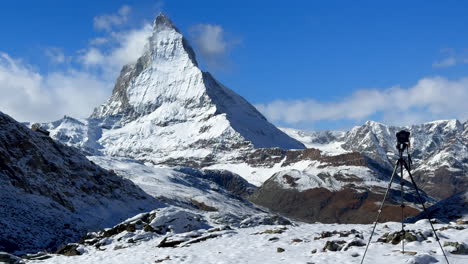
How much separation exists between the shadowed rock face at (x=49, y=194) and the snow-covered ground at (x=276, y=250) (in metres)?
21.4

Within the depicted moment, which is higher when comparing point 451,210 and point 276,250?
point 451,210

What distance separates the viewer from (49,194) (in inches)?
2990

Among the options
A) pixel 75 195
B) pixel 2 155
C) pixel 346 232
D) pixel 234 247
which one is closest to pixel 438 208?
pixel 346 232

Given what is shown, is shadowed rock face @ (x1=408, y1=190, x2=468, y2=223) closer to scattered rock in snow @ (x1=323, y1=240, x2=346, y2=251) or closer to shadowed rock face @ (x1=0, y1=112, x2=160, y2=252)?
scattered rock in snow @ (x1=323, y1=240, x2=346, y2=251)

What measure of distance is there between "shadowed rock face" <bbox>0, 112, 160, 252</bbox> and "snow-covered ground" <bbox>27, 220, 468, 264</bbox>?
2142 centimetres

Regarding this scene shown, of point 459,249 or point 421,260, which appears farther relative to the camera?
point 459,249

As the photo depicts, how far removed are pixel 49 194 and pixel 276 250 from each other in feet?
178

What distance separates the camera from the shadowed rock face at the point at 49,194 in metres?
57.8

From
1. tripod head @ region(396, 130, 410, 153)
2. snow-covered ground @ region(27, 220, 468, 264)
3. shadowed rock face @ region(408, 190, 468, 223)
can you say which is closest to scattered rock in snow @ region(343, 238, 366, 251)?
snow-covered ground @ region(27, 220, 468, 264)

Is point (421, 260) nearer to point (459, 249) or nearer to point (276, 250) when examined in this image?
point (459, 249)

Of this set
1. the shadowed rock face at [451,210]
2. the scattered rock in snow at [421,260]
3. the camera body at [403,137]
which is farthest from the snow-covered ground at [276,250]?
the shadowed rock face at [451,210]

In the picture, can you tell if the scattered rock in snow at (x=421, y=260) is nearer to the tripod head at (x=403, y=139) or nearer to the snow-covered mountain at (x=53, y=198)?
the tripod head at (x=403, y=139)

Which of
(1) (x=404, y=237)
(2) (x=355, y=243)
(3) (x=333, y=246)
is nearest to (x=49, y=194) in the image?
(3) (x=333, y=246)

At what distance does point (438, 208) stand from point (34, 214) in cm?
4710
